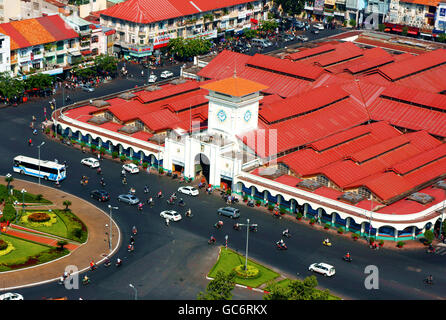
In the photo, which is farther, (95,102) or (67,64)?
(67,64)

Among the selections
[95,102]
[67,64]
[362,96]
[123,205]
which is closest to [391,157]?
[362,96]

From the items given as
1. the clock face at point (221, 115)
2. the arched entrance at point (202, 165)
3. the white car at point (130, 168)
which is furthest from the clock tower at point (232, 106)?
the white car at point (130, 168)

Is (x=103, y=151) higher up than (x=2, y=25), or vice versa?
(x=2, y=25)

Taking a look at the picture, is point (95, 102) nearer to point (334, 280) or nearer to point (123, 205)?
point (123, 205)

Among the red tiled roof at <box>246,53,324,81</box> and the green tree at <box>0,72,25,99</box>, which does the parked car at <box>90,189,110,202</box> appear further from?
the red tiled roof at <box>246,53,324,81</box>

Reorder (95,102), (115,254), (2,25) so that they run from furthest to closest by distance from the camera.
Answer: (2,25) → (95,102) → (115,254)

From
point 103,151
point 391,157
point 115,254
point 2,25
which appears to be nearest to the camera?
point 115,254

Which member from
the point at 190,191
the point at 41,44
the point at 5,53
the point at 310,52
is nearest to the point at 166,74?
the point at 41,44
